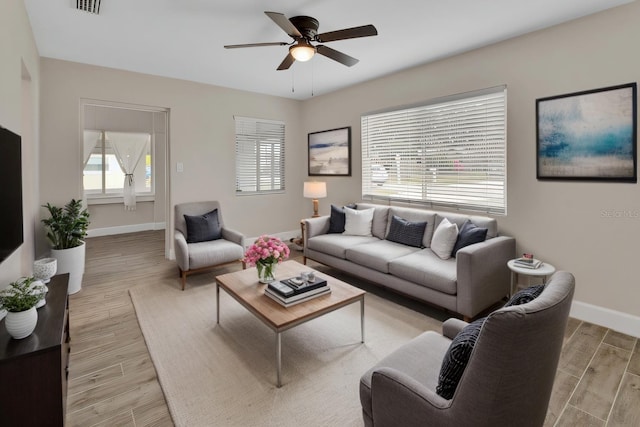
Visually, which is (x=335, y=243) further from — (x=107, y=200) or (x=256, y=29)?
(x=107, y=200)

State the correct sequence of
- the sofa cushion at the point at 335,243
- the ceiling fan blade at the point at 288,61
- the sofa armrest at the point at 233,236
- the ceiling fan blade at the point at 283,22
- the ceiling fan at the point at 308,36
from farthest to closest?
the sofa armrest at the point at 233,236 < the sofa cushion at the point at 335,243 < the ceiling fan blade at the point at 288,61 < the ceiling fan at the point at 308,36 < the ceiling fan blade at the point at 283,22

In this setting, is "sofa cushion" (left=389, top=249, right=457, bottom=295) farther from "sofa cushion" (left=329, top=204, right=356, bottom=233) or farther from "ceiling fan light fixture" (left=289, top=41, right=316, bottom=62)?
"ceiling fan light fixture" (left=289, top=41, right=316, bottom=62)

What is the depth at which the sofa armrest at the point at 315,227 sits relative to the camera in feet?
14.5

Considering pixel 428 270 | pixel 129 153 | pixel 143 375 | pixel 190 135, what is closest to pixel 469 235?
pixel 428 270

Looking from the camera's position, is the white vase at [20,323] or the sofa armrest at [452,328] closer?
the white vase at [20,323]

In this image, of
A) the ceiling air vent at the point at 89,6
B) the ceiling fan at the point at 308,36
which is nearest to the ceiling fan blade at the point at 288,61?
the ceiling fan at the point at 308,36

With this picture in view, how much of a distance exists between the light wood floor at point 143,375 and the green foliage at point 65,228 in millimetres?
618

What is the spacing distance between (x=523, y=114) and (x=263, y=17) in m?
2.67

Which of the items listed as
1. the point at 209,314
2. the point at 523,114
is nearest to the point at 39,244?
the point at 209,314

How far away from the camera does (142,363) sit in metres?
2.30

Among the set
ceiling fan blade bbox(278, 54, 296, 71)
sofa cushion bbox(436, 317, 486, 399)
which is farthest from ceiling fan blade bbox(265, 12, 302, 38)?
sofa cushion bbox(436, 317, 486, 399)

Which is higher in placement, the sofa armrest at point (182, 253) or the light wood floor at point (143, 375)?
the sofa armrest at point (182, 253)

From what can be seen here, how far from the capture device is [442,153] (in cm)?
393

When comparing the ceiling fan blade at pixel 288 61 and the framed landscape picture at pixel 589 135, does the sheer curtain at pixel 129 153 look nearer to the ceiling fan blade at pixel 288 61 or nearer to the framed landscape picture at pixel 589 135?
the ceiling fan blade at pixel 288 61
